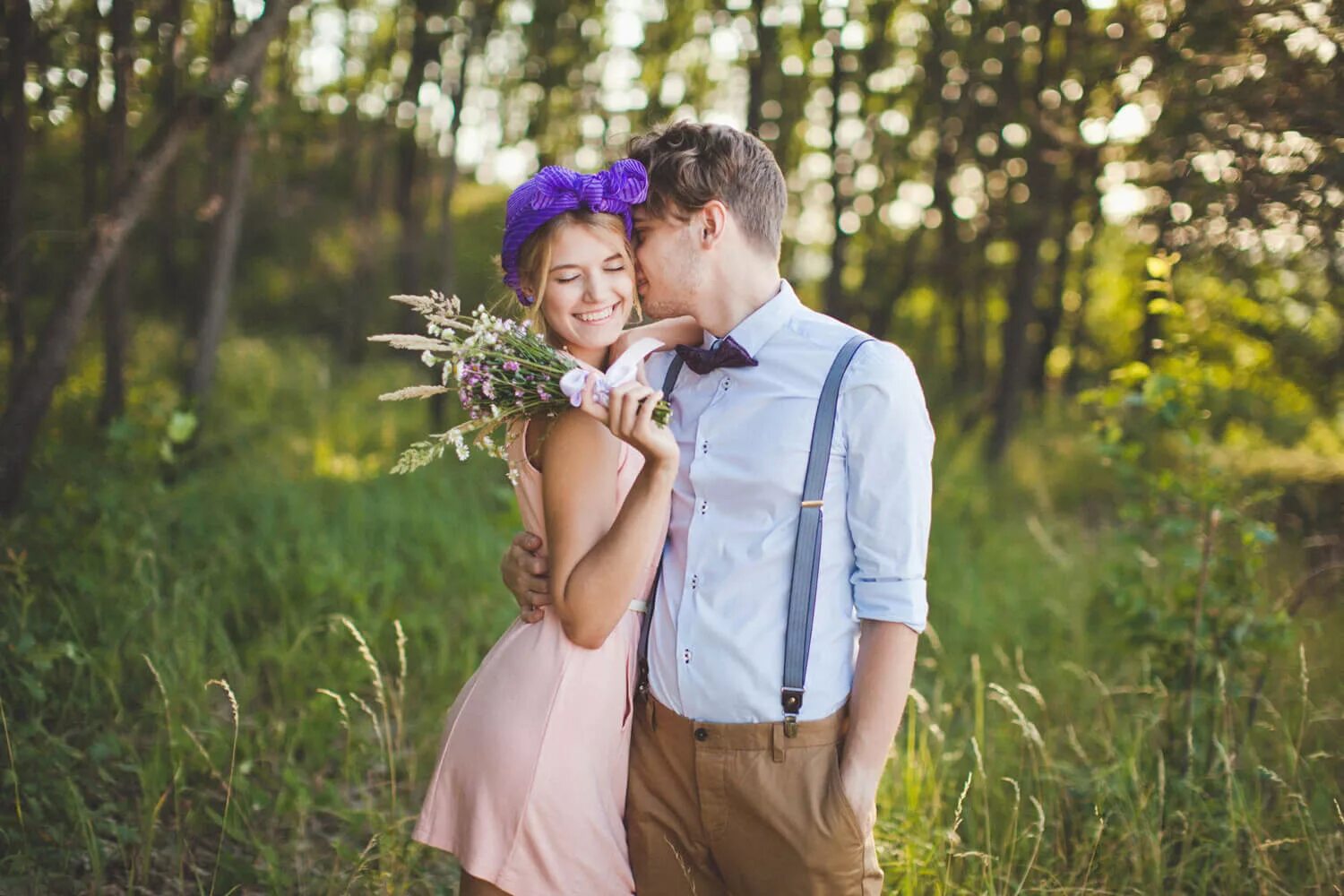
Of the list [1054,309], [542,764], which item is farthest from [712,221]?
[1054,309]

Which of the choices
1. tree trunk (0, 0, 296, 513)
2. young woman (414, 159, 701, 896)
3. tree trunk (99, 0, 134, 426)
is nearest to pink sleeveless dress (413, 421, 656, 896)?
young woman (414, 159, 701, 896)

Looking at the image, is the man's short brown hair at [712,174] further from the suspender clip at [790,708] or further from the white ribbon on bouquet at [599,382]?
the suspender clip at [790,708]

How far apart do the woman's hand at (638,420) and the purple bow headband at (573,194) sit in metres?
0.45

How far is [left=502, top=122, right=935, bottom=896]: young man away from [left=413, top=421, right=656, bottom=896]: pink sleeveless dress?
2.6 inches

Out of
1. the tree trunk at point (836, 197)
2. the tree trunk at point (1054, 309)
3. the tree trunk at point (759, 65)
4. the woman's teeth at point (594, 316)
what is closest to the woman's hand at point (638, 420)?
the woman's teeth at point (594, 316)

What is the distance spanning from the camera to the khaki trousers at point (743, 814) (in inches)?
81.4

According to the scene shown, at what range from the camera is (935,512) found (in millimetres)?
8148

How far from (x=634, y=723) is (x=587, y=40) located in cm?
1014

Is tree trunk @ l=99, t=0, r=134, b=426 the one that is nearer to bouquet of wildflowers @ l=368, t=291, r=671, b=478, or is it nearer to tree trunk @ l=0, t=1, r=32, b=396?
tree trunk @ l=0, t=1, r=32, b=396

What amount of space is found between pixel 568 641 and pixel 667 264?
2.76 ft

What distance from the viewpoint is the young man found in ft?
6.79

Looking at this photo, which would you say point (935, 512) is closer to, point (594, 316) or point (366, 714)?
point (366, 714)

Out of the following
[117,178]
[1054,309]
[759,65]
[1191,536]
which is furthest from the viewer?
[1054,309]

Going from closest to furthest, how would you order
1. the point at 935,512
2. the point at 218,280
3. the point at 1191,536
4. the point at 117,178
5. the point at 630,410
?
the point at 630,410 → the point at 1191,536 → the point at 117,178 → the point at 218,280 → the point at 935,512
